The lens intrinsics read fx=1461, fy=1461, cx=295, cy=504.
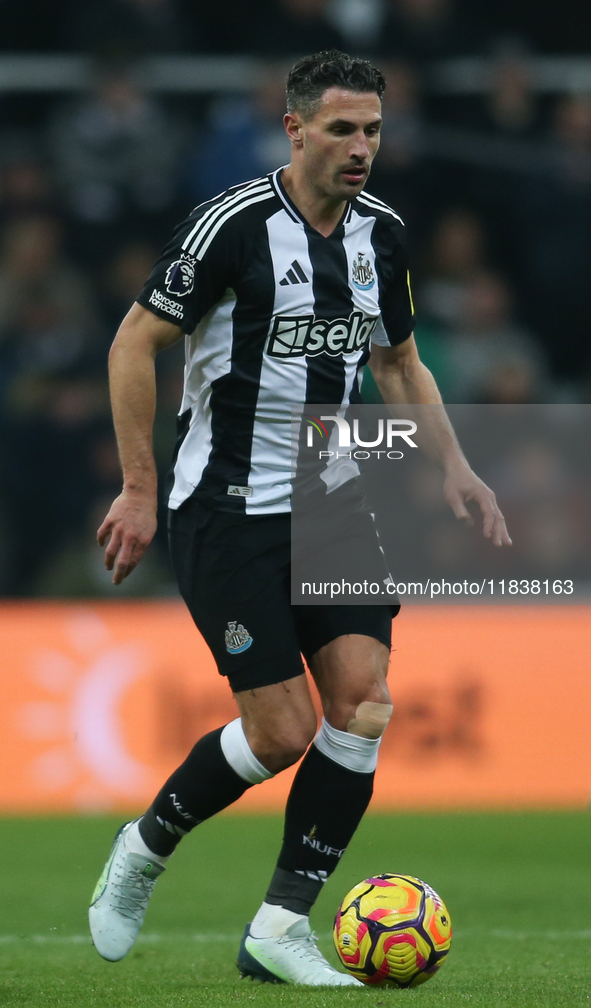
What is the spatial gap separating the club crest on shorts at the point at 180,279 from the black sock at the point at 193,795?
4.11 ft

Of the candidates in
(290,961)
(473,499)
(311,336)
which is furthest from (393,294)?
(290,961)

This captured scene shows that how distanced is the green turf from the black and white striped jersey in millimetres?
1345

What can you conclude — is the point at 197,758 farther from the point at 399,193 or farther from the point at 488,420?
the point at 399,193

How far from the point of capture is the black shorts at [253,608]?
13.0 ft

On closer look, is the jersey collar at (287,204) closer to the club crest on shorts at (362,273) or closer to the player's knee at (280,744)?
the club crest on shorts at (362,273)

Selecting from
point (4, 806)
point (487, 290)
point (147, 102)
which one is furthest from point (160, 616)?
point (147, 102)

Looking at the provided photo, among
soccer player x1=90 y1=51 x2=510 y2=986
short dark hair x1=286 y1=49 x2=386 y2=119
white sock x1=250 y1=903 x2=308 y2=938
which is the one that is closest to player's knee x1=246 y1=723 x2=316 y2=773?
soccer player x1=90 y1=51 x2=510 y2=986

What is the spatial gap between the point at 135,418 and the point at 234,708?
13.9 feet

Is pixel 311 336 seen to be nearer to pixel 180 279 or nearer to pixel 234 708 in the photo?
pixel 180 279

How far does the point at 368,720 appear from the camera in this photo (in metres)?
4.00

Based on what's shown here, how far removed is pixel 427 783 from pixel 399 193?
4.14m

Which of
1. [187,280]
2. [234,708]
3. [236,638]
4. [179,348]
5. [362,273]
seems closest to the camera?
[187,280]

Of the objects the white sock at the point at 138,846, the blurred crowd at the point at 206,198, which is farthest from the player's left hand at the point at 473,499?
the blurred crowd at the point at 206,198

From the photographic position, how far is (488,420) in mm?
8969
